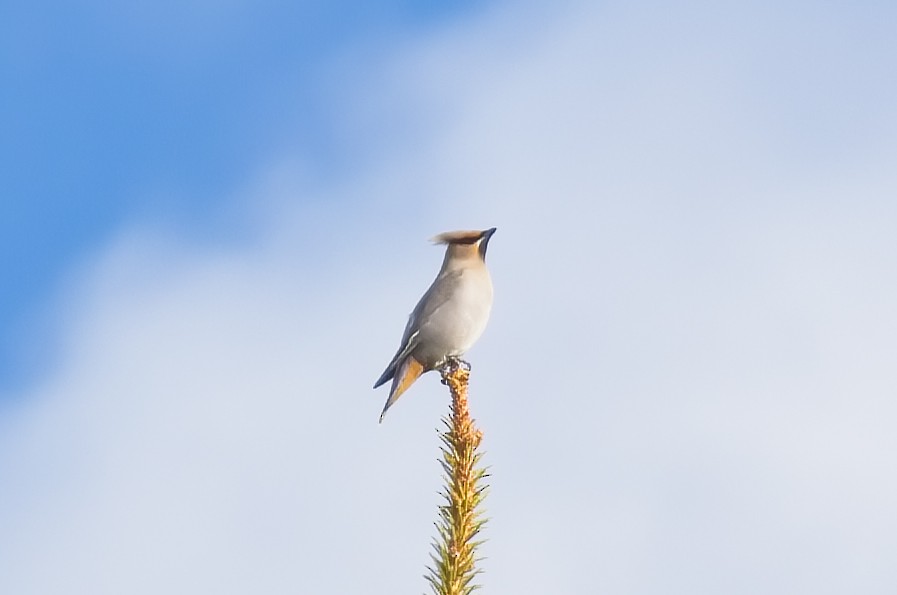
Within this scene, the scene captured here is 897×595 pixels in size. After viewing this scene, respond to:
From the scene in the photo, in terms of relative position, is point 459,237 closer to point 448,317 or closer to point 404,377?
point 448,317

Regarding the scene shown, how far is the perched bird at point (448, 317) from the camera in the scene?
606cm

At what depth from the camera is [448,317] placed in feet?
19.9

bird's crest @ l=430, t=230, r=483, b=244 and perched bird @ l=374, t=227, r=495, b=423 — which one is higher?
bird's crest @ l=430, t=230, r=483, b=244

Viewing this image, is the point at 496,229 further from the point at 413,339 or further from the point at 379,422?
the point at 379,422

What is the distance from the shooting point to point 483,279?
625 cm

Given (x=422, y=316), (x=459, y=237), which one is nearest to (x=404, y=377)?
(x=422, y=316)

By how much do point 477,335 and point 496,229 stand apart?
0.54m

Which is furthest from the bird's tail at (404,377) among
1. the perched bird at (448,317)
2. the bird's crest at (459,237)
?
the bird's crest at (459,237)

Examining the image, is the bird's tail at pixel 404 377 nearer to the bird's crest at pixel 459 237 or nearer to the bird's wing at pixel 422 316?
the bird's wing at pixel 422 316

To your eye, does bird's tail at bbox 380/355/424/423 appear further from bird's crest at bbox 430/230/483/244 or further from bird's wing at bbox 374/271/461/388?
bird's crest at bbox 430/230/483/244

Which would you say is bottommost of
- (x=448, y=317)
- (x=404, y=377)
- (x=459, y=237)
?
(x=404, y=377)

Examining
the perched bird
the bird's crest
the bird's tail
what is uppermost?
the bird's crest

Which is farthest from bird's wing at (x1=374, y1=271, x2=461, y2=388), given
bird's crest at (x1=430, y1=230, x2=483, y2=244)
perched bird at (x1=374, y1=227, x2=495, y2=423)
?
bird's crest at (x1=430, y1=230, x2=483, y2=244)

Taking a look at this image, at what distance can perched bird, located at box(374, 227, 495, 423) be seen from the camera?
6062 mm
